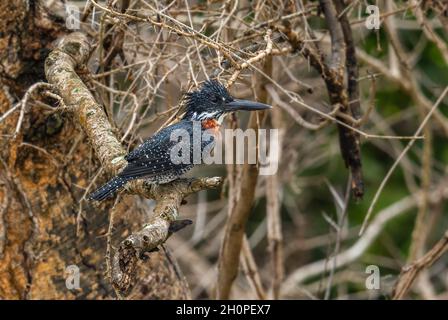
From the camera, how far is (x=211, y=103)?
3980mm

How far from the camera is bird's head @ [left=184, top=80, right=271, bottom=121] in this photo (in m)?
3.89

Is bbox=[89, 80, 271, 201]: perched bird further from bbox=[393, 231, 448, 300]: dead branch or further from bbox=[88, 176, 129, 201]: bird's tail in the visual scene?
bbox=[393, 231, 448, 300]: dead branch

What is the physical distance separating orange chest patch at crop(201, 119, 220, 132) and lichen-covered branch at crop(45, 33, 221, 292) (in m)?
0.62

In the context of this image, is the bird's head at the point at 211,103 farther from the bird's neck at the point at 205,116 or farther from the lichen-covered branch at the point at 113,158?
the lichen-covered branch at the point at 113,158

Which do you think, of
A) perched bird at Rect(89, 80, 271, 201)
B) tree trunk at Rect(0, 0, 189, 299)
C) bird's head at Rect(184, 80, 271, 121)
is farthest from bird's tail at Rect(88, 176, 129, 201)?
bird's head at Rect(184, 80, 271, 121)

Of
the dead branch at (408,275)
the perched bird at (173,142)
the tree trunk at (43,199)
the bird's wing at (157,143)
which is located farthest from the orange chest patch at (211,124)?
the dead branch at (408,275)

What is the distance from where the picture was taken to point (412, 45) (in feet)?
25.5

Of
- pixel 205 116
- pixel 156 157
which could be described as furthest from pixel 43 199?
pixel 205 116

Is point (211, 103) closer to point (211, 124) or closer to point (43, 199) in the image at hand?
point (211, 124)

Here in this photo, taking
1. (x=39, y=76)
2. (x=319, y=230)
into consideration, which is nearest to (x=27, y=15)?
(x=39, y=76)

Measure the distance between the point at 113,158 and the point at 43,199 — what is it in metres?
0.94

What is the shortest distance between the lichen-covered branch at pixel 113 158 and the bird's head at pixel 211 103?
0.56 metres

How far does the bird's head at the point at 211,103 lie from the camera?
12.8 ft
